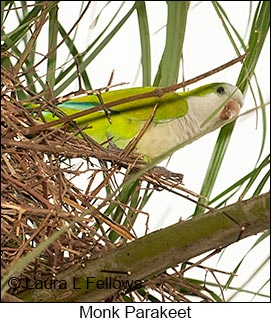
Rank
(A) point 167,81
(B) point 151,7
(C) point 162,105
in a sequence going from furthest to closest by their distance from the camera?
(B) point 151,7 < (C) point 162,105 < (A) point 167,81

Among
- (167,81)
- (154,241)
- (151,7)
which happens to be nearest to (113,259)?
(154,241)

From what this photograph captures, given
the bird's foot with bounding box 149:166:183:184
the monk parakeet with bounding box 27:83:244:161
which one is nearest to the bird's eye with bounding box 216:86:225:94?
the monk parakeet with bounding box 27:83:244:161

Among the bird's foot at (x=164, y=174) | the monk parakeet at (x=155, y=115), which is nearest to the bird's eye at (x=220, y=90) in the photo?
the monk parakeet at (x=155, y=115)

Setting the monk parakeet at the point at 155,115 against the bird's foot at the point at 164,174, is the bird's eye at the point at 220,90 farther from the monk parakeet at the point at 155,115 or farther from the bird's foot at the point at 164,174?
the bird's foot at the point at 164,174

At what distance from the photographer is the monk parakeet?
75 centimetres

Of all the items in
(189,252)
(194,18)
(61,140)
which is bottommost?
(189,252)

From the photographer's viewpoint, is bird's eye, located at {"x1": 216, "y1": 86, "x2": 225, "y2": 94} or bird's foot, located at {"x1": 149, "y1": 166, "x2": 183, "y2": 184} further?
bird's eye, located at {"x1": 216, "y1": 86, "x2": 225, "y2": 94}

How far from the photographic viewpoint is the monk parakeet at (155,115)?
2.46 feet

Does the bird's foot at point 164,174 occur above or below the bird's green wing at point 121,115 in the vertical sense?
below

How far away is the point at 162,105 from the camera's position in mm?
799

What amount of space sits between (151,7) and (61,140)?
33.7 inches

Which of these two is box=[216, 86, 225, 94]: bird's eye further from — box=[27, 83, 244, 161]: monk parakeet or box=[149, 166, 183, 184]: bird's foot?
box=[149, 166, 183, 184]: bird's foot
